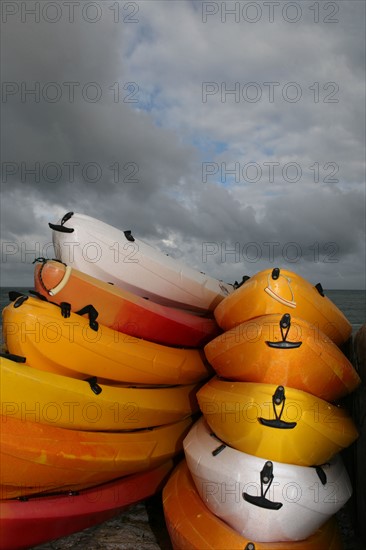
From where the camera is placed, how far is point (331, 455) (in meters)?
2.96

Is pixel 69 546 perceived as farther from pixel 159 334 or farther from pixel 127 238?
pixel 127 238

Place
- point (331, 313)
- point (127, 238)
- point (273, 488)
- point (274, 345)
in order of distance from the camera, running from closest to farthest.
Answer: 1. point (273, 488)
2. point (274, 345)
3. point (331, 313)
4. point (127, 238)

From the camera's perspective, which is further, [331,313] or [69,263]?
[69,263]

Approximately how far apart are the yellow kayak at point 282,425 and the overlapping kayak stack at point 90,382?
85cm

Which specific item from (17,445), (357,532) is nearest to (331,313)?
(357,532)

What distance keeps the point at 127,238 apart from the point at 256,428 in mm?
2149

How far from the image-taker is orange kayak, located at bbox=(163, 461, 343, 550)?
108 inches

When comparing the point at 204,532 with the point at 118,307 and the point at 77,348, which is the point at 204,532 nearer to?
the point at 77,348

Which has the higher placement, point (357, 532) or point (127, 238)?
point (127, 238)

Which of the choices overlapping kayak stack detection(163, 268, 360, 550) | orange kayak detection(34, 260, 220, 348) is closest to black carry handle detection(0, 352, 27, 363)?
orange kayak detection(34, 260, 220, 348)

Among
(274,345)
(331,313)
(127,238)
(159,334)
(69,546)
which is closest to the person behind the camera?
(274,345)

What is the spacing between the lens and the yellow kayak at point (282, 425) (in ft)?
8.98

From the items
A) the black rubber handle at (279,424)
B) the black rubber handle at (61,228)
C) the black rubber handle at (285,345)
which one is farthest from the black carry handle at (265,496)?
the black rubber handle at (61,228)

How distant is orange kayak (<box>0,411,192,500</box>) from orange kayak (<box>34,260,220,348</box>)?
32.0 inches
